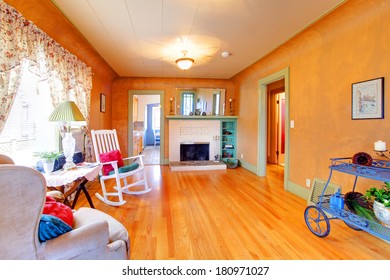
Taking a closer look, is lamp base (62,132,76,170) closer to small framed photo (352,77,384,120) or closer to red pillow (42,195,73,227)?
red pillow (42,195,73,227)

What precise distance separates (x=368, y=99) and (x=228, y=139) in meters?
3.89

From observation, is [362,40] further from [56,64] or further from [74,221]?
[56,64]

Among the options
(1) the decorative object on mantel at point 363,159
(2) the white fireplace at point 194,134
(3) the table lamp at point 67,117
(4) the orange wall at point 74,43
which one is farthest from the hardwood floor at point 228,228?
(2) the white fireplace at point 194,134

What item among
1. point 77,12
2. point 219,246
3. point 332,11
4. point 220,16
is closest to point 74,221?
point 219,246

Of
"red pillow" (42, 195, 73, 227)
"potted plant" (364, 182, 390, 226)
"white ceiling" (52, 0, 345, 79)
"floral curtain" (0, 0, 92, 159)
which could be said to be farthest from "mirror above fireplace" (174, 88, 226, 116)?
"red pillow" (42, 195, 73, 227)

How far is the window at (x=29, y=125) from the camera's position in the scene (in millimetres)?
1967

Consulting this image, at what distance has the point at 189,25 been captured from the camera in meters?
2.58

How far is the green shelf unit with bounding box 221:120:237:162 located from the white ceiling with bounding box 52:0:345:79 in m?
2.14

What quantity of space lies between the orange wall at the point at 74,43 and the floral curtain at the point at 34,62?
0.10 meters

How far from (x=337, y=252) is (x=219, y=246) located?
1.01m

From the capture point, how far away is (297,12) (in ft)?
7.49

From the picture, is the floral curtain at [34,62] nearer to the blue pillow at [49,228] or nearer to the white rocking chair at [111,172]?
the white rocking chair at [111,172]

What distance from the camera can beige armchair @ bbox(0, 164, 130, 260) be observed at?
0.82 m
